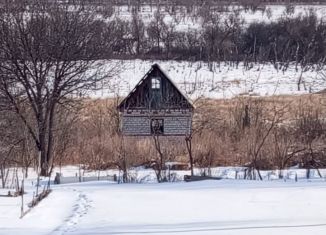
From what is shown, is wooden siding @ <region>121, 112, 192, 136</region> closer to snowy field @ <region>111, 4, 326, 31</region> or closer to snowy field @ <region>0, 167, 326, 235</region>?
snowy field @ <region>0, 167, 326, 235</region>

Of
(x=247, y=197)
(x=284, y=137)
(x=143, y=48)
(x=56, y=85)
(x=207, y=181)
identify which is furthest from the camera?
(x=143, y=48)

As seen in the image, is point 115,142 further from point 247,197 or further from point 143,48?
point 143,48

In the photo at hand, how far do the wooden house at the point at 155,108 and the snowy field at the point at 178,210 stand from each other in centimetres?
1714

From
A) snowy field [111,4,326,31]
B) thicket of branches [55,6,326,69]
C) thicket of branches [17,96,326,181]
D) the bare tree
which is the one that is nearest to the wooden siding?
thicket of branches [17,96,326,181]

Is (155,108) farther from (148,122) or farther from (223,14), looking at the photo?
(223,14)

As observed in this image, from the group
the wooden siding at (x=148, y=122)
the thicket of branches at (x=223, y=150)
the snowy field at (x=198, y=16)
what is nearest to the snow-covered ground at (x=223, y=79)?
the snowy field at (x=198, y=16)


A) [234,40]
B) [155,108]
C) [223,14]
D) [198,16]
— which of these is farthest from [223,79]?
[155,108]

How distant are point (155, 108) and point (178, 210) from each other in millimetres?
20452

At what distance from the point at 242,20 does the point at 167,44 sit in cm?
925

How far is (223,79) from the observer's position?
4947 centimetres

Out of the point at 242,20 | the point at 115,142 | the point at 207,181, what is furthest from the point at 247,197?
the point at 242,20

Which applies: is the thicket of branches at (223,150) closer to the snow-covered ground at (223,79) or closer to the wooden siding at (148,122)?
the wooden siding at (148,122)

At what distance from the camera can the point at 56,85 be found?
14812 mm

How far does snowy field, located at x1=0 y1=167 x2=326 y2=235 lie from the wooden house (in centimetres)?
1714
